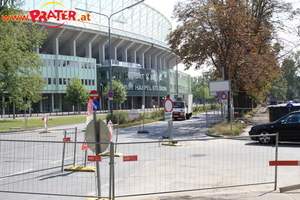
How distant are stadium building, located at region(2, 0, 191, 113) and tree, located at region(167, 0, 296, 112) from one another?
32.6 metres

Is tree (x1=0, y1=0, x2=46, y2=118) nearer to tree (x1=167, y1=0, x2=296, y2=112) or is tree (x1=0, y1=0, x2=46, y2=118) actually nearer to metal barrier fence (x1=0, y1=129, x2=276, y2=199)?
tree (x1=167, y1=0, x2=296, y2=112)

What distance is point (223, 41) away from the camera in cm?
2683

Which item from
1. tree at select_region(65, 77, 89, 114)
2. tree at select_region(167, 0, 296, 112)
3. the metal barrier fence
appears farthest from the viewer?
tree at select_region(65, 77, 89, 114)

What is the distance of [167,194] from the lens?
6199mm

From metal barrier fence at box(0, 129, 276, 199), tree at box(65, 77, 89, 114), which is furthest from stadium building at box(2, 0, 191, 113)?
metal barrier fence at box(0, 129, 276, 199)

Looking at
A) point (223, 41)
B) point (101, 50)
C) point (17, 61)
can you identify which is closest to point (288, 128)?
point (223, 41)

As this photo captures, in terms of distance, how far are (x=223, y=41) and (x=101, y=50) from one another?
55.1m

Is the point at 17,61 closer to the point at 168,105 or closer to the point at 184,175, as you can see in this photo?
the point at 168,105

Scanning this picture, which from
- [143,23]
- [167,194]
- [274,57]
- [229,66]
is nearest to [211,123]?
[229,66]

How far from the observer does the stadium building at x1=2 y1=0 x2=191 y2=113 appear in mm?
65938

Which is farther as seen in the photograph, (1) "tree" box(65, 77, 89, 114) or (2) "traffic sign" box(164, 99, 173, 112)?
(1) "tree" box(65, 77, 89, 114)

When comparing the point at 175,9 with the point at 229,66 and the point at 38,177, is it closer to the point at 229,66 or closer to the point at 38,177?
the point at 229,66

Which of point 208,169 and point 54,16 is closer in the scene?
point 208,169

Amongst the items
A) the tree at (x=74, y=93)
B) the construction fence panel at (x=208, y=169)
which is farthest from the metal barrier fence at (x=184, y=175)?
the tree at (x=74, y=93)
